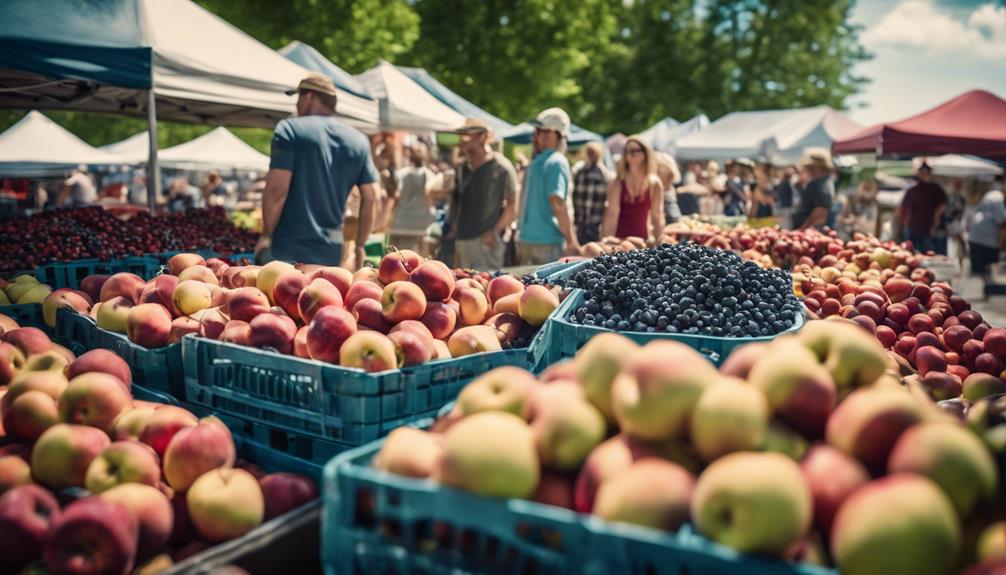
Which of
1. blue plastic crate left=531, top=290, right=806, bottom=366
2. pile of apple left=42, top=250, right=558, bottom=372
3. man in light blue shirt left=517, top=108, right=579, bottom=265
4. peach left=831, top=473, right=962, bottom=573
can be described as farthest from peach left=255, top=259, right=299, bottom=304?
man in light blue shirt left=517, top=108, right=579, bottom=265

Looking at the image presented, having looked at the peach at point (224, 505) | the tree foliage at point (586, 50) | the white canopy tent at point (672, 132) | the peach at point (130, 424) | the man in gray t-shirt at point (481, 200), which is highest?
the tree foliage at point (586, 50)

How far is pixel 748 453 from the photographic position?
4.42ft

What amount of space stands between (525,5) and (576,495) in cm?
2181

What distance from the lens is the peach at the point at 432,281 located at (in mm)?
2750

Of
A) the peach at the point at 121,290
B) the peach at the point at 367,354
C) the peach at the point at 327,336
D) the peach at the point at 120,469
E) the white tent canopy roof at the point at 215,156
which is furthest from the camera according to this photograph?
the white tent canopy roof at the point at 215,156

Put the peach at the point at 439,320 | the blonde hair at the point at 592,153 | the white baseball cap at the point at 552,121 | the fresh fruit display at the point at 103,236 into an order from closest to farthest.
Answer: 1. the peach at the point at 439,320
2. the fresh fruit display at the point at 103,236
3. the white baseball cap at the point at 552,121
4. the blonde hair at the point at 592,153

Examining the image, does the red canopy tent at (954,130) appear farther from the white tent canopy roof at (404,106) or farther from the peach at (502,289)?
the peach at (502,289)

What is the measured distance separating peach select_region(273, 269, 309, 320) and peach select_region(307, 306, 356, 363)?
16.7 inches

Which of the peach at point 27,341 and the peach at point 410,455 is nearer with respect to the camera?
the peach at point 410,455

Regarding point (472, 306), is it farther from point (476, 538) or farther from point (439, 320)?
point (476, 538)

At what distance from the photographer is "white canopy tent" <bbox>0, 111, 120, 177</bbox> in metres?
15.9

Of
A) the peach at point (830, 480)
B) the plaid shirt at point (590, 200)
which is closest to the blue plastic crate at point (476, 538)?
the peach at point (830, 480)

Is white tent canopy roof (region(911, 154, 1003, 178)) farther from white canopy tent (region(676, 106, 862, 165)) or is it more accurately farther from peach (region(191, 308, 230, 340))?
peach (region(191, 308, 230, 340))

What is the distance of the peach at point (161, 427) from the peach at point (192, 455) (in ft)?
0.19
